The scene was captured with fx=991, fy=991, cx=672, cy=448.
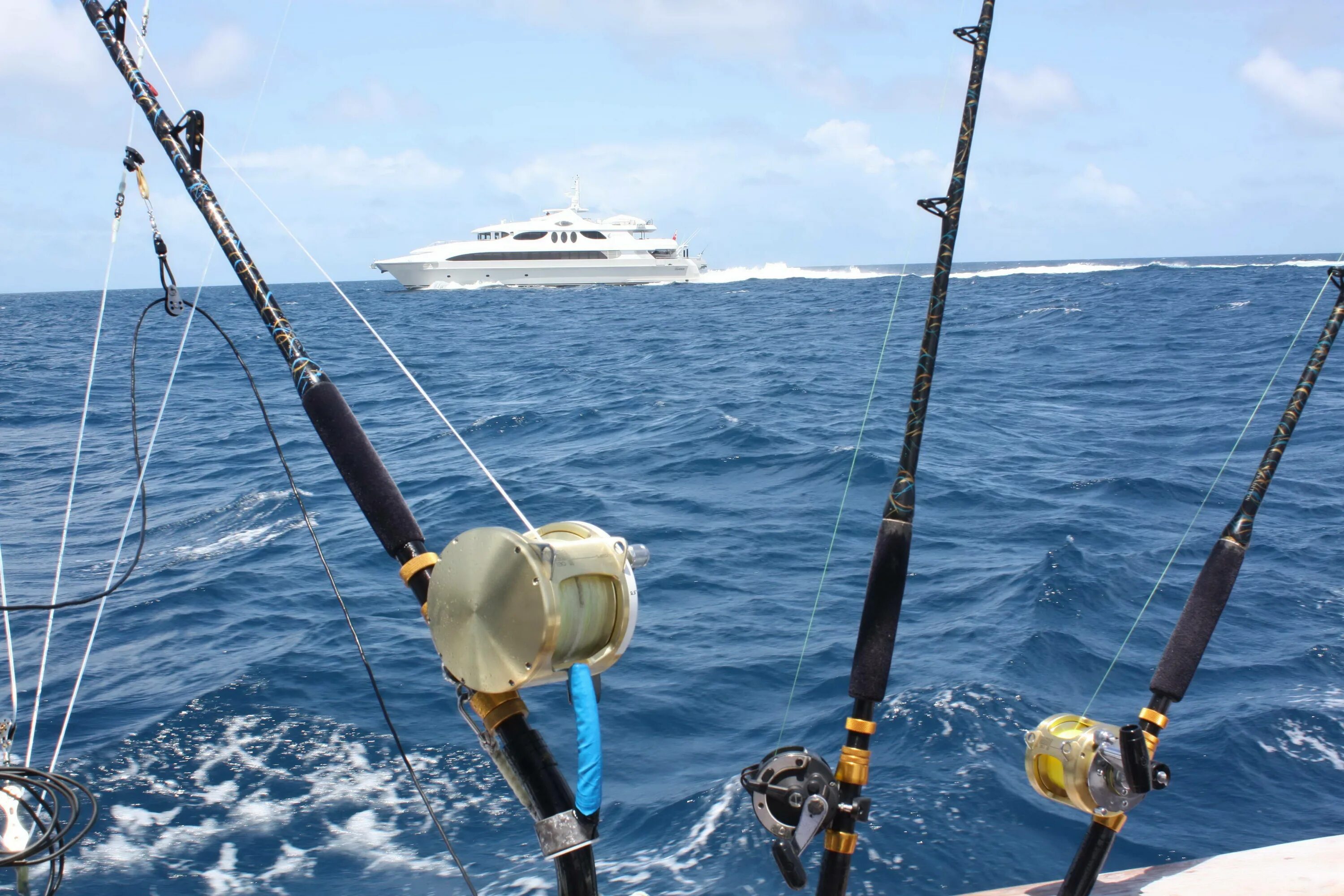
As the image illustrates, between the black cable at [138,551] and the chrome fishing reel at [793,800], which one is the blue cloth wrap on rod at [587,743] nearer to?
the chrome fishing reel at [793,800]

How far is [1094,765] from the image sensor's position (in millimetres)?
2701

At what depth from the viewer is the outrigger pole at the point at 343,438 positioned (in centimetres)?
204

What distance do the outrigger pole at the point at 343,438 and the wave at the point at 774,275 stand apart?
69.2 meters

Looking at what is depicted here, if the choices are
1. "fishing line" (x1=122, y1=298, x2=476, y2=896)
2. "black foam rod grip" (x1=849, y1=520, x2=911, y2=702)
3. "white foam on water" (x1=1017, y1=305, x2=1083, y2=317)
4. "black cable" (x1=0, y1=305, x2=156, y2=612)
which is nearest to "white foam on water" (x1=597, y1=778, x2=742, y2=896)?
"fishing line" (x1=122, y1=298, x2=476, y2=896)

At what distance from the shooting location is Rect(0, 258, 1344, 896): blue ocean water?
4.74 m

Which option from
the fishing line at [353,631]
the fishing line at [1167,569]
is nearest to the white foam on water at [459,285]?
the fishing line at [1167,569]

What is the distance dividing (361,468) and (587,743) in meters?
1.12

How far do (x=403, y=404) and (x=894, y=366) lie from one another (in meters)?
9.83

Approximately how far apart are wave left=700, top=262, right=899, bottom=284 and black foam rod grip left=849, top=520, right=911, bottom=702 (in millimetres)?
69483

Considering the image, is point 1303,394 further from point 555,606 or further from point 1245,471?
point 1245,471

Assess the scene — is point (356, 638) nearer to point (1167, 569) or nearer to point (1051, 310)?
point (1167, 569)

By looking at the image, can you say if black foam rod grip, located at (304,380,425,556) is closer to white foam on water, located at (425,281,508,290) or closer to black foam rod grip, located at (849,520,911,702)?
black foam rod grip, located at (849,520,911,702)

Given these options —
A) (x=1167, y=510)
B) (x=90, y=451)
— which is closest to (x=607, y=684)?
(x=1167, y=510)

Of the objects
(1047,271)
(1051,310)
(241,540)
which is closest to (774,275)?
(1047,271)
